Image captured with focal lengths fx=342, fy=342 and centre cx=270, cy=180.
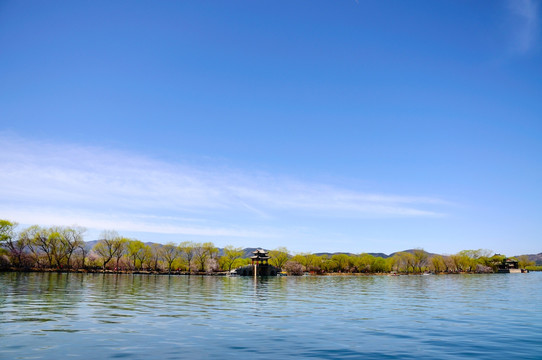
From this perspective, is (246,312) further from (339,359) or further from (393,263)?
(393,263)

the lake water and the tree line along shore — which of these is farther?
the tree line along shore

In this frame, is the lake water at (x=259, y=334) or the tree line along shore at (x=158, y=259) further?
the tree line along shore at (x=158, y=259)

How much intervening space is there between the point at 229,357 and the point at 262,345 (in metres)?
2.53

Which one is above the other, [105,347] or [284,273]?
[105,347]

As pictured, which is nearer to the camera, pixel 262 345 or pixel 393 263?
pixel 262 345

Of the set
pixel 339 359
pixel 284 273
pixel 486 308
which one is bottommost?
pixel 284 273

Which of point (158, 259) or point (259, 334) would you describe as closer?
point (259, 334)

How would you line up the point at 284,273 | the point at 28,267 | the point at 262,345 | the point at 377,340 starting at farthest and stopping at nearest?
the point at 284,273, the point at 28,267, the point at 377,340, the point at 262,345

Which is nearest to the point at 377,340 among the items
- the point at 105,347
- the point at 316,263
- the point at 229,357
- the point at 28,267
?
the point at 229,357

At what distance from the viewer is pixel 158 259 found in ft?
504

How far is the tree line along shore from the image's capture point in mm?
115875

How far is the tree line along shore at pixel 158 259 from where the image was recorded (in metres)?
116

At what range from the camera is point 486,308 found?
30172 millimetres

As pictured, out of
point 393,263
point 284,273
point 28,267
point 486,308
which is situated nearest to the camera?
point 486,308
